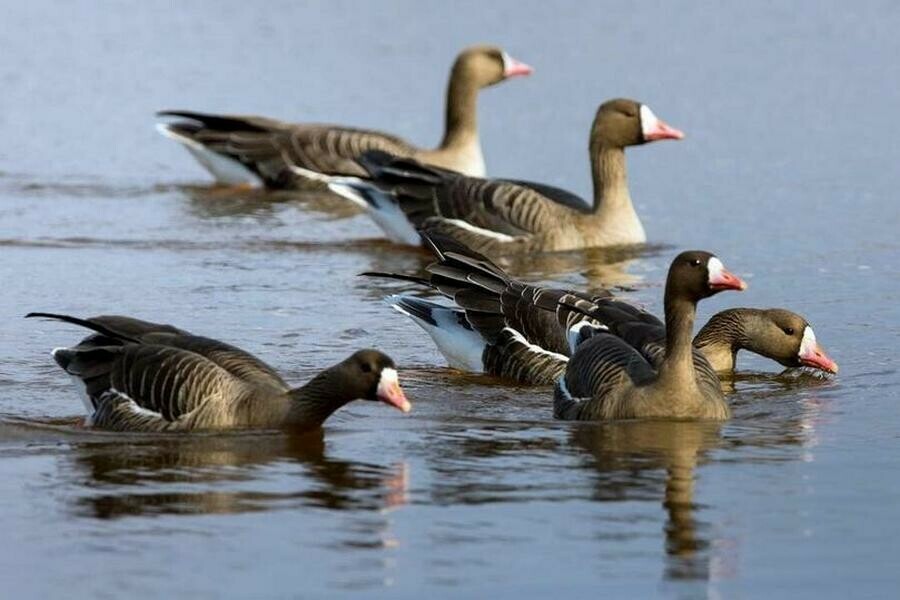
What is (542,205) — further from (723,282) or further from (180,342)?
(180,342)

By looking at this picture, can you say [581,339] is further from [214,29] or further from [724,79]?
[214,29]

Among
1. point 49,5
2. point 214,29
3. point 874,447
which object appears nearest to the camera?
point 874,447

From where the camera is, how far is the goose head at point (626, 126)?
1455 cm

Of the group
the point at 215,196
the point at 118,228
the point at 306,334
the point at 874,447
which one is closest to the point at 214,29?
the point at 215,196

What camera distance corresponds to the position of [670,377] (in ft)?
29.3

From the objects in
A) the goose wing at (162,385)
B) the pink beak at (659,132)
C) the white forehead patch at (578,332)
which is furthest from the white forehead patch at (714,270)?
the pink beak at (659,132)

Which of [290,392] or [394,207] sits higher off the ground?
[394,207]

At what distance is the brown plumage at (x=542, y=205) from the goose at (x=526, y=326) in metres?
3.41

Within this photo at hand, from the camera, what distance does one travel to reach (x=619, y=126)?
14.7 meters

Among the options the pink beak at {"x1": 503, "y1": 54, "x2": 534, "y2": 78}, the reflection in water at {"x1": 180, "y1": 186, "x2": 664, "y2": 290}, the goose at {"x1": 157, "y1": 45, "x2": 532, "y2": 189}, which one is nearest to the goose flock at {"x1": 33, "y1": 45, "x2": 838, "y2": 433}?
the reflection in water at {"x1": 180, "y1": 186, "x2": 664, "y2": 290}

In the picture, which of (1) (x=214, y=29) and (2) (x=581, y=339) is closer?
(2) (x=581, y=339)

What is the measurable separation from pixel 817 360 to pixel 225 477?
12.4ft

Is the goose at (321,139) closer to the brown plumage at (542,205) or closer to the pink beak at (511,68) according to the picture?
the pink beak at (511,68)

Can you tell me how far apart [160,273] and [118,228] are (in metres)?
2.10
